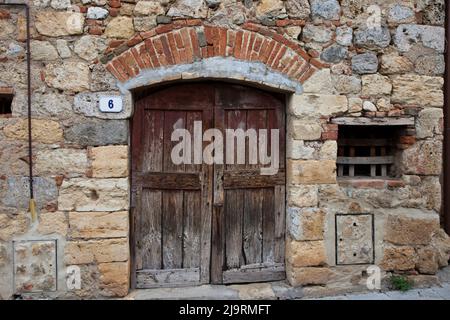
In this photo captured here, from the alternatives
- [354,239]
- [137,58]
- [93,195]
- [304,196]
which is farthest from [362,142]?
[93,195]

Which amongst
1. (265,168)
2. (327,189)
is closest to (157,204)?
(265,168)

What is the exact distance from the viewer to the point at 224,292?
11.8ft

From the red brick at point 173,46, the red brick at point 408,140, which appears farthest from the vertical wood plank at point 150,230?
the red brick at point 408,140

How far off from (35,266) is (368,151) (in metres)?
3.32

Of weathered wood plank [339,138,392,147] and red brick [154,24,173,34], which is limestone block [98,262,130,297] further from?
weathered wood plank [339,138,392,147]

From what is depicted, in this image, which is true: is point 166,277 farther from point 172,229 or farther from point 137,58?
point 137,58

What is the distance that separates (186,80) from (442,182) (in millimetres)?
3045

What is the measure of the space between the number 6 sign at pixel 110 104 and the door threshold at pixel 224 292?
1.66 meters

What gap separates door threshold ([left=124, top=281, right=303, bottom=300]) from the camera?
351cm

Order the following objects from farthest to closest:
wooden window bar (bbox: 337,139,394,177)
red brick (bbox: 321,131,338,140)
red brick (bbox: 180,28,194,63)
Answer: wooden window bar (bbox: 337,139,394,177), red brick (bbox: 321,131,338,140), red brick (bbox: 180,28,194,63)

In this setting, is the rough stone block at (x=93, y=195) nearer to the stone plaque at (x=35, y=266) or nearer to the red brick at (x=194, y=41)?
the stone plaque at (x=35, y=266)

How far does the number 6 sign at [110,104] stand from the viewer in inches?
134

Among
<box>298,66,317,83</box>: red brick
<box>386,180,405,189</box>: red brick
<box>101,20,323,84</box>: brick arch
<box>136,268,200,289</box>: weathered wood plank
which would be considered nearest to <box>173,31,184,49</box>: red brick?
<box>101,20,323,84</box>: brick arch

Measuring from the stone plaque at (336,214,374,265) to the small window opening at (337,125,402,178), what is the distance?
46 centimetres
